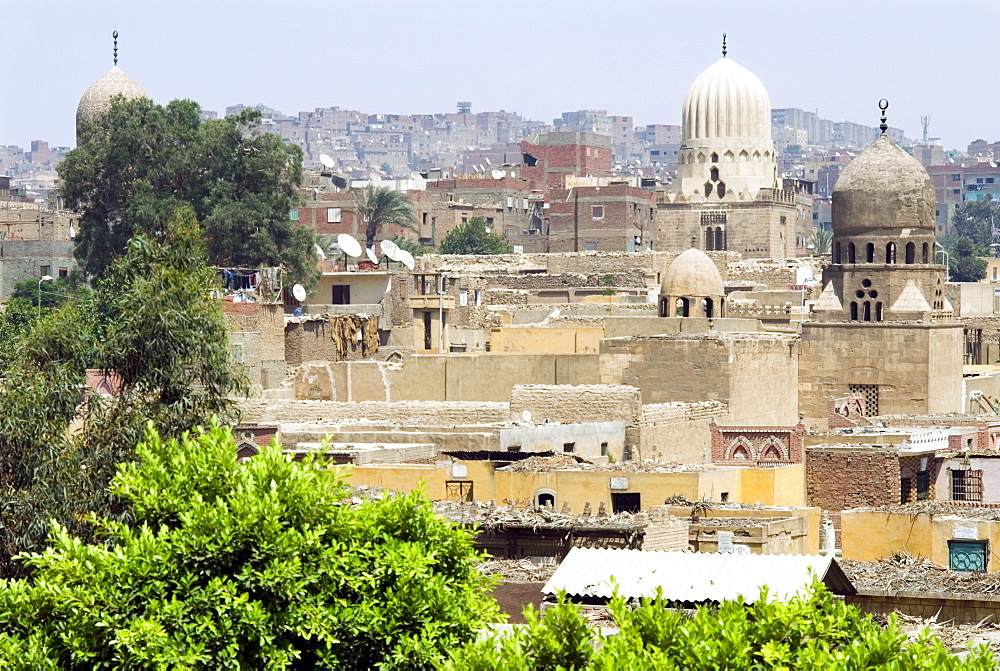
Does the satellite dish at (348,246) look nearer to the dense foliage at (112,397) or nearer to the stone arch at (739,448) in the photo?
the stone arch at (739,448)

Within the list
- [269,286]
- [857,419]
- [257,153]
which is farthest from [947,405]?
[257,153]

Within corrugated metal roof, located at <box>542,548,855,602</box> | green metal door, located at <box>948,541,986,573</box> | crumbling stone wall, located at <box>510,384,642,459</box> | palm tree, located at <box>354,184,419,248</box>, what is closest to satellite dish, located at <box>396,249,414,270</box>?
crumbling stone wall, located at <box>510,384,642,459</box>

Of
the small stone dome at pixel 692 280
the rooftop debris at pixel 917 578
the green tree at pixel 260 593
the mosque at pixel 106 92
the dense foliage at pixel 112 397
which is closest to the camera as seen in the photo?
the green tree at pixel 260 593

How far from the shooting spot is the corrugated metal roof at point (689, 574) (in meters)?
15.0

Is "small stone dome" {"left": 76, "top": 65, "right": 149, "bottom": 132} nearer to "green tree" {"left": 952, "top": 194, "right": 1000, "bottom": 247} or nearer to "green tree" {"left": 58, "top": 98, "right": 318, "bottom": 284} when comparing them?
"green tree" {"left": 58, "top": 98, "right": 318, "bottom": 284}

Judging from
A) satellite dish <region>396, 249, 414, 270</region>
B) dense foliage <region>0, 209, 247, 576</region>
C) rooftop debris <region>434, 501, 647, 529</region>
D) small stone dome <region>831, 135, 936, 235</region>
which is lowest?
rooftop debris <region>434, 501, 647, 529</region>

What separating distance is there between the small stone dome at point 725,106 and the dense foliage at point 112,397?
4133 cm

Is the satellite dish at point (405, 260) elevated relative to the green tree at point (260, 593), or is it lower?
elevated

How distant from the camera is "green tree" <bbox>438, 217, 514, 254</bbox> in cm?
6875

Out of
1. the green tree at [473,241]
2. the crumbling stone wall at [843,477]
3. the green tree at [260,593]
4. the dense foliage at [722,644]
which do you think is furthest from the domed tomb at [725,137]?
the dense foliage at [722,644]

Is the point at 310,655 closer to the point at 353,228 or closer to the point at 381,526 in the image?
the point at 381,526

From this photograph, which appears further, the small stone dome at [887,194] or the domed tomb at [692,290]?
the domed tomb at [692,290]

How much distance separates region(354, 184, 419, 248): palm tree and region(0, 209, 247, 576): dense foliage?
4135 centimetres

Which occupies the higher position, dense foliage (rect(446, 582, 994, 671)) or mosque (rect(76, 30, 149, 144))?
mosque (rect(76, 30, 149, 144))
